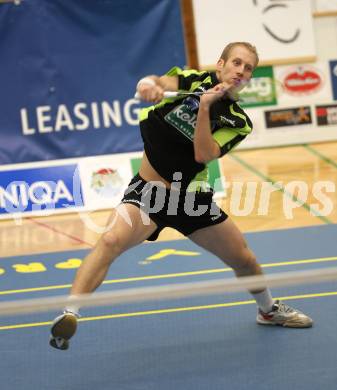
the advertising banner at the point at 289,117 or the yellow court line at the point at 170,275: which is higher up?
the advertising banner at the point at 289,117

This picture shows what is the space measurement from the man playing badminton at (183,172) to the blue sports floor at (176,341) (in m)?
0.48

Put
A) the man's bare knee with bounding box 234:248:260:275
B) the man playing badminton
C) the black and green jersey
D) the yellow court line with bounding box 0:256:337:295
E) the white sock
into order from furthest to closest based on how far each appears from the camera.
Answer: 1. the yellow court line with bounding box 0:256:337:295
2. the white sock
3. the man's bare knee with bounding box 234:248:260:275
4. the black and green jersey
5. the man playing badminton

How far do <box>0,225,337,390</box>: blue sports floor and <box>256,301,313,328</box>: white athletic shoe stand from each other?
4 centimetres

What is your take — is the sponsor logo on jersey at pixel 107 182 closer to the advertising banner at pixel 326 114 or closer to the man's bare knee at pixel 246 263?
the advertising banner at pixel 326 114

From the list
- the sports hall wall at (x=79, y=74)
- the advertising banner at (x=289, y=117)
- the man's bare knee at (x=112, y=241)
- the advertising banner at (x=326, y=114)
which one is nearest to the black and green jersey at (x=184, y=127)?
the man's bare knee at (x=112, y=241)

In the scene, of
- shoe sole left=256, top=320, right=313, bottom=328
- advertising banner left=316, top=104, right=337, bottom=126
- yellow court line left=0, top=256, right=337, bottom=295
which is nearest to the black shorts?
shoe sole left=256, top=320, right=313, bottom=328

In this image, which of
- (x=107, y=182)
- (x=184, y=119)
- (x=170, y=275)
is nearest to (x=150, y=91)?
(x=184, y=119)

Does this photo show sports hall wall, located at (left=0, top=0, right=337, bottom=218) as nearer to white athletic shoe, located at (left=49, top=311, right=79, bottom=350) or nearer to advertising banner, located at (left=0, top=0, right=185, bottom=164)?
advertising banner, located at (left=0, top=0, right=185, bottom=164)

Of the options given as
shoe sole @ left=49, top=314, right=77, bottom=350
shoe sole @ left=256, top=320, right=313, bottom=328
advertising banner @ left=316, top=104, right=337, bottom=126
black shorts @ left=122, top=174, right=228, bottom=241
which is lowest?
shoe sole @ left=256, top=320, right=313, bottom=328

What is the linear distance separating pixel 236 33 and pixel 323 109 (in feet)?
5.08

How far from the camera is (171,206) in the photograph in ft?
13.6

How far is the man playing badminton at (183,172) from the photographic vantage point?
388 cm

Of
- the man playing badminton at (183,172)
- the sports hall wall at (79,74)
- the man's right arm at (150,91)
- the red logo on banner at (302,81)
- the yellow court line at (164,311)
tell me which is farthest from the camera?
the red logo on banner at (302,81)

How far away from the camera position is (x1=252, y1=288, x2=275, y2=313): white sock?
458 cm
